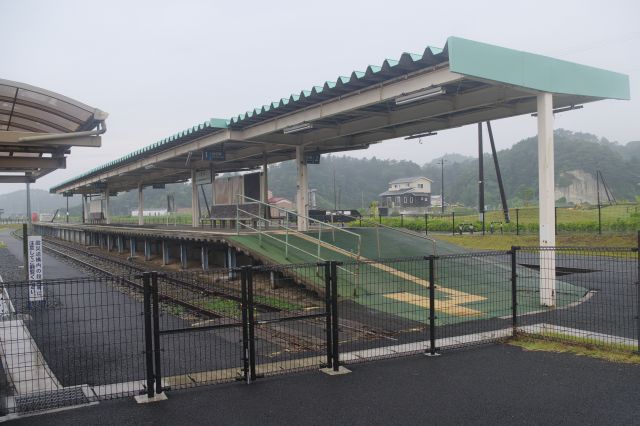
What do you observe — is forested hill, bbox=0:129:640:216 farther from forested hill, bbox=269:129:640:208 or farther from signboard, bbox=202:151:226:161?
signboard, bbox=202:151:226:161

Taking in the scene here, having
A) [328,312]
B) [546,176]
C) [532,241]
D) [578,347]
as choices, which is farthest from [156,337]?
[532,241]

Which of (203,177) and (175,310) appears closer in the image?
(175,310)

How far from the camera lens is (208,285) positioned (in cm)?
1556

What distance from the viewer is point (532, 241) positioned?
82.5ft

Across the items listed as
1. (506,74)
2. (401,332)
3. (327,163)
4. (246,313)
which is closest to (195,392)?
(246,313)

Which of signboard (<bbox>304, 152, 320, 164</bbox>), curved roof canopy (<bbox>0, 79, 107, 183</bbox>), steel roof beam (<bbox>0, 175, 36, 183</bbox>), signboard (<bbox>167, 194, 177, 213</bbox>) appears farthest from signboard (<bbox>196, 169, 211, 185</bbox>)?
curved roof canopy (<bbox>0, 79, 107, 183</bbox>)

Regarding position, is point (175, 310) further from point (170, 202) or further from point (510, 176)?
point (510, 176)

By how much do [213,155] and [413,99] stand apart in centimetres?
1188

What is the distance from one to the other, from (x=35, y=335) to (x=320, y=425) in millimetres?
6428

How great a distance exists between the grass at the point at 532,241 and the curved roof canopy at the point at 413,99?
9301 millimetres

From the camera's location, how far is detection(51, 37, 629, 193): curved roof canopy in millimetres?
10692

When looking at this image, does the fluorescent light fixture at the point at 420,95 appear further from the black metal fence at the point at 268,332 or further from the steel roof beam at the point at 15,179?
the steel roof beam at the point at 15,179

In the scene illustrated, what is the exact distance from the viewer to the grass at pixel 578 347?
6.76m

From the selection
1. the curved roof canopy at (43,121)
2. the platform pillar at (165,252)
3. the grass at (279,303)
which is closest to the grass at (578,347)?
the grass at (279,303)
